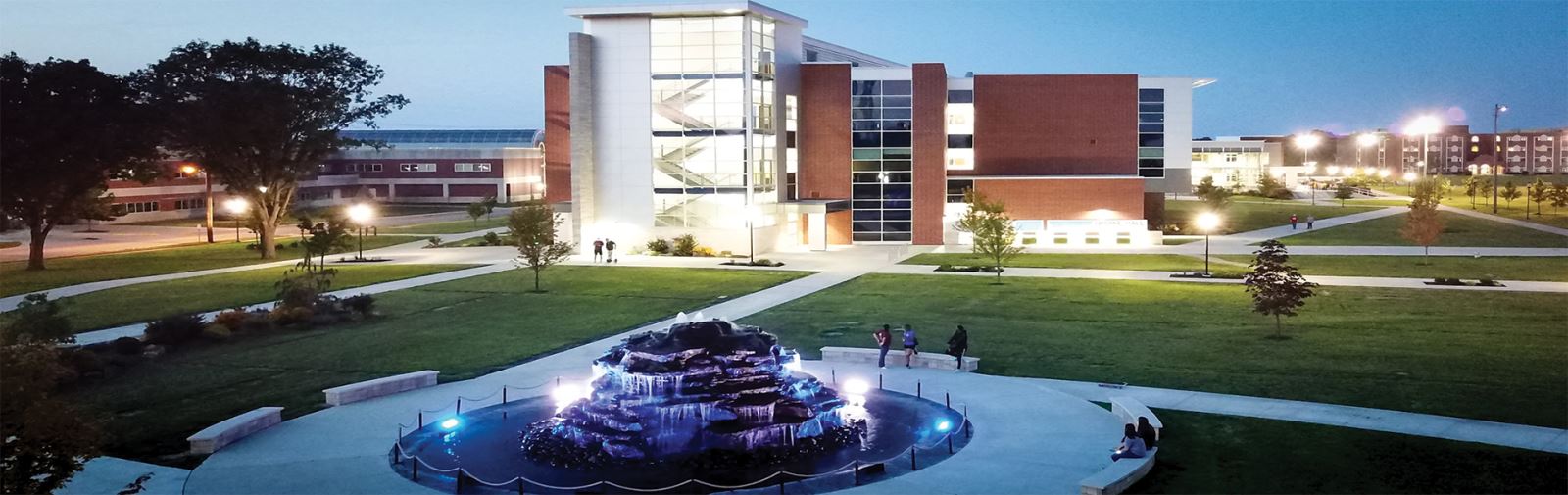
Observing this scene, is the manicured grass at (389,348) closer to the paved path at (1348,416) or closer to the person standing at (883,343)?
the person standing at (883,343)

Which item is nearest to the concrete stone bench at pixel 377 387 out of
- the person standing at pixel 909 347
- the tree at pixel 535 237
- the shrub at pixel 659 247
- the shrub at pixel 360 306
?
the person standing at pixel 909 347

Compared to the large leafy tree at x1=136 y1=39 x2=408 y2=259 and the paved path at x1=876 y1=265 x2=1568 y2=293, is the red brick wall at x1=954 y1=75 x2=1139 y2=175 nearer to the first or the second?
the paved path at x1=876 y1=265 x2=1568 y2=293

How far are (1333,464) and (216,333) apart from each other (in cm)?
2738

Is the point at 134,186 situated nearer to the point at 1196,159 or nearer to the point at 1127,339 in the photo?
the point at 1127,339

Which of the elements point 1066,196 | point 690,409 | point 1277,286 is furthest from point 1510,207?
point 690,409

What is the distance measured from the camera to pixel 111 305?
3894 centimetres

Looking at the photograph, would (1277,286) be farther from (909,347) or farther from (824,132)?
(824,132)

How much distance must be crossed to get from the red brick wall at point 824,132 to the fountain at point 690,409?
153 feet

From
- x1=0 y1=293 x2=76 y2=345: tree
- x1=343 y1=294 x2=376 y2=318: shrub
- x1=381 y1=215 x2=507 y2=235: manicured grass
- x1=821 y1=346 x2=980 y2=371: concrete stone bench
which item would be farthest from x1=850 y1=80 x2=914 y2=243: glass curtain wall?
x1=0 y1=293 x2=76 y2=345: tree

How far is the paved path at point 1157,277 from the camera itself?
41.4 metres

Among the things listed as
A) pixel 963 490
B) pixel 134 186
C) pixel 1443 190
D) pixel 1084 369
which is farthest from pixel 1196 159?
pixel 963 490

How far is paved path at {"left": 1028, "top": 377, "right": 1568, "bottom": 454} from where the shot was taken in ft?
61.5

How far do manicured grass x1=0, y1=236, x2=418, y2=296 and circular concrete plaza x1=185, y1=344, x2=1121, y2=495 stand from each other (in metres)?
29.5

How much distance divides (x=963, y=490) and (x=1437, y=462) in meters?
7.30
